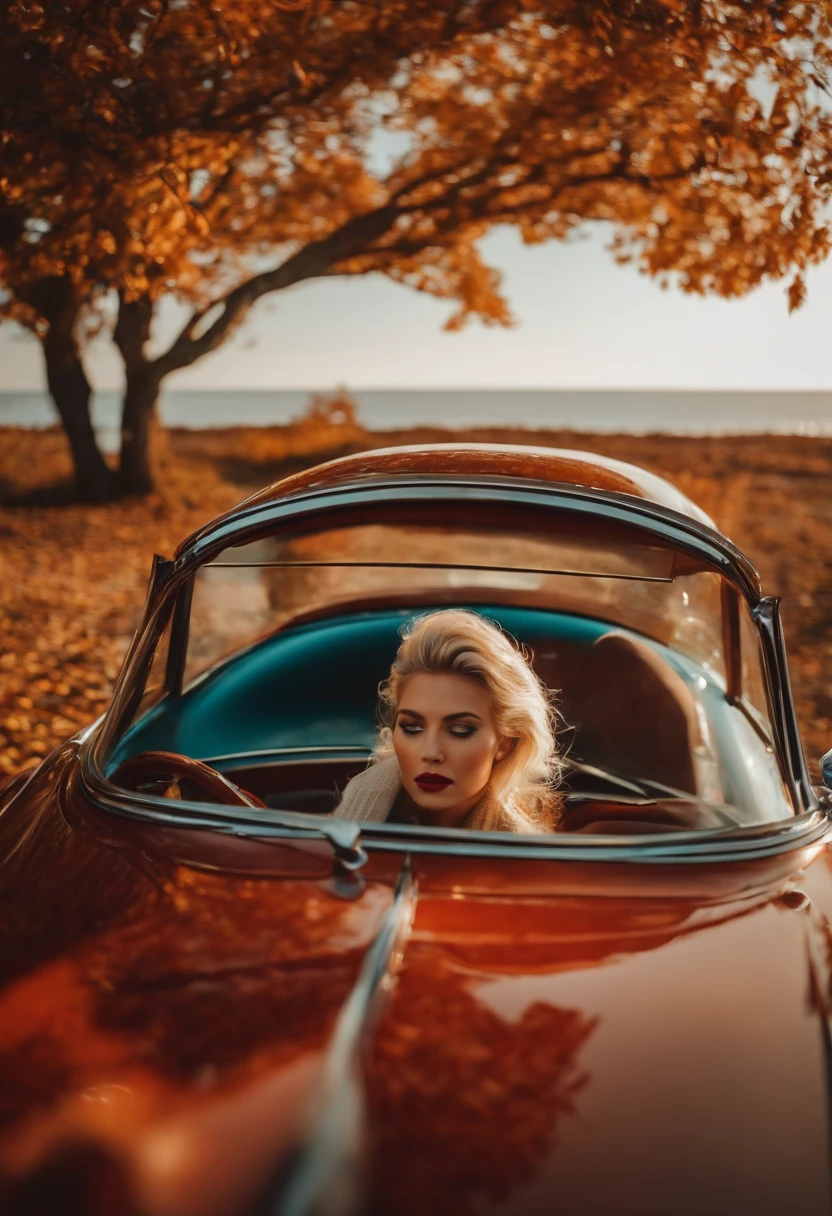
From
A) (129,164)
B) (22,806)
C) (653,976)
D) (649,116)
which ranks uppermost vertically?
(649,116)

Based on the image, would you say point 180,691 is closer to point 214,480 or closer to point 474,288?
point 474,288

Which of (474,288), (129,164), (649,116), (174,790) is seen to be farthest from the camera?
(474,288)

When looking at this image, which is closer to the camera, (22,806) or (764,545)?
(22,806)

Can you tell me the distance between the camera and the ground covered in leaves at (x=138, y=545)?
239 inches

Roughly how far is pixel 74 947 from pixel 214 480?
13.0 m

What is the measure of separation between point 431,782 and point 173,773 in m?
0.57

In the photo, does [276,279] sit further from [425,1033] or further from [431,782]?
[425,1033]

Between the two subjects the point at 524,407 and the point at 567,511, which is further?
the point at 524,407

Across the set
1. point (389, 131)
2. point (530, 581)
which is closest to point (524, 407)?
point (389, 131)

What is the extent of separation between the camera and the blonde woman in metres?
2.09

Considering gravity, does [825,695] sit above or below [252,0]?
below

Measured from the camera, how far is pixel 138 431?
11.9 metres

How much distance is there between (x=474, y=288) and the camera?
11367 millimetres

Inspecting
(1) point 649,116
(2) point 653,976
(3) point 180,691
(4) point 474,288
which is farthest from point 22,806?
(4) point 474,288
